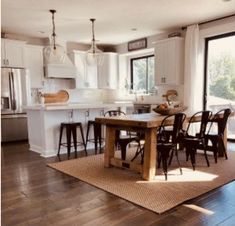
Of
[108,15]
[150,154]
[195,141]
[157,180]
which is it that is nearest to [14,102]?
[108,15]

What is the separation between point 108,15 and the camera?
5.08 meters

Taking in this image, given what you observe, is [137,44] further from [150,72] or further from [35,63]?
[35,63]

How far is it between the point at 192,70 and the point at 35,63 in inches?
158

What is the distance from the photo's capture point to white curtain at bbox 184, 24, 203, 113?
5.79m

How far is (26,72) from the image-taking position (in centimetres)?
626

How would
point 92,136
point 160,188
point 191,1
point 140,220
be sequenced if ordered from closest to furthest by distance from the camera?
point 140,220 → point 160,188 → point 191,1 → point 92,136

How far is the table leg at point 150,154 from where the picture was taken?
3119 mm

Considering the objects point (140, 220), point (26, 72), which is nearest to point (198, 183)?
point (140, 220)

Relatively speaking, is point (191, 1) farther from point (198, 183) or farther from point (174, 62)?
point (198, 183)

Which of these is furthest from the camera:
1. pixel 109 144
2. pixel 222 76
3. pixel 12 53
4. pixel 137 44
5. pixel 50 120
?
pixel 137 44

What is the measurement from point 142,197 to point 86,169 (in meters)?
1.27

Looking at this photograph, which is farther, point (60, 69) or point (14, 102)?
point (60, 69)

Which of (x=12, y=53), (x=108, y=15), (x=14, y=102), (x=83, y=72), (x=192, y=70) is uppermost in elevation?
(x=108, y=15)

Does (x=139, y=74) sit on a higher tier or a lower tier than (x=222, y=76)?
higher
